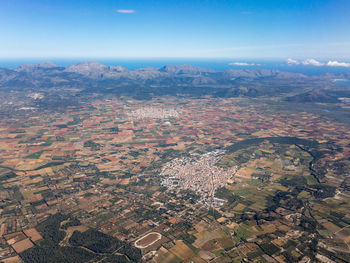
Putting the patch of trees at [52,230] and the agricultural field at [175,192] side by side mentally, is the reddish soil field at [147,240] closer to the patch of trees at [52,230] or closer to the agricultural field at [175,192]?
the agricultural field at [175,192]

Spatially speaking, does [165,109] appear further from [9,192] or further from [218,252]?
[218,252]

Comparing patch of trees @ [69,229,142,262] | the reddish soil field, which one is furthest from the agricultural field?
the reddish soil field

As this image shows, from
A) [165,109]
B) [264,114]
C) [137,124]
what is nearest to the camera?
[137,124]

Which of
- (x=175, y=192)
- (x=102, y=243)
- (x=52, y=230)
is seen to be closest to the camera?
(x=102, y=243)

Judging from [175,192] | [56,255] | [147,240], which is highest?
[56,255]

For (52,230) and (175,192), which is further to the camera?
(175,192)

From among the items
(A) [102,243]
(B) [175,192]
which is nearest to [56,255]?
(A) [102,243]

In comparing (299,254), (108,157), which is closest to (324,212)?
(299,254)

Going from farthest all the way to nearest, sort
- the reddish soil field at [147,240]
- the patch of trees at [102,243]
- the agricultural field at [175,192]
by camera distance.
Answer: the reddish soil field at [147,240] → the agricultural field at [175,192] → the patch of trees at [102,243]

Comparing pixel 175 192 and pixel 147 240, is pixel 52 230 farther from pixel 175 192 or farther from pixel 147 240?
pixel 175 192

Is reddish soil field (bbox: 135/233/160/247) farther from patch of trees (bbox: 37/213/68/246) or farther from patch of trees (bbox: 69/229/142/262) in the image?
patch of trees (bbox: 37/213/68/246)

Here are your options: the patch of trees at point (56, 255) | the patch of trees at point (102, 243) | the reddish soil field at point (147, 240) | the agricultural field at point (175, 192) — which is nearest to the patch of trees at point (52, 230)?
the agricultural field at point (175, 192)
